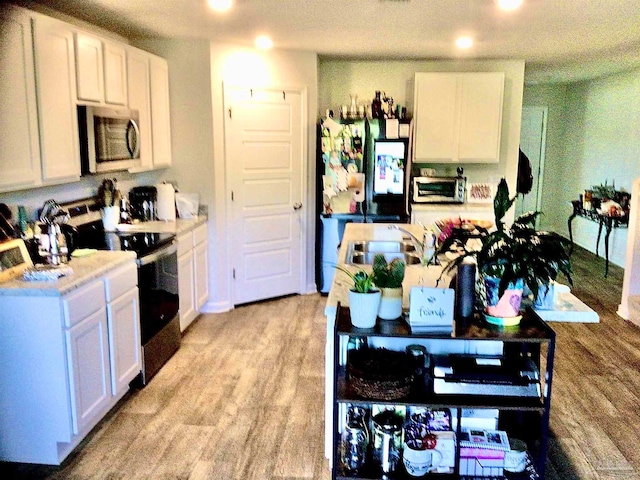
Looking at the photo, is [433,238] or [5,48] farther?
[433,238]

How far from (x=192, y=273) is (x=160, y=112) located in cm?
133

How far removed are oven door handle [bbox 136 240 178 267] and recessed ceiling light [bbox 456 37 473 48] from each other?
2.80 metres

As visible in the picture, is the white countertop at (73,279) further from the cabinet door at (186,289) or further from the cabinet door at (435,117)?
the cabinet door at (435,117)

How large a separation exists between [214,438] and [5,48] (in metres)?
2.20

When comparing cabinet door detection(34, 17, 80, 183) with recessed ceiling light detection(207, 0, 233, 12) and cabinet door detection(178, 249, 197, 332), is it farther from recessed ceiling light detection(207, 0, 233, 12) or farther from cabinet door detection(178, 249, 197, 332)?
cabinet door detection(178, 249, 197, 332)

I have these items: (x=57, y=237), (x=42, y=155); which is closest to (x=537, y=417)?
(x=57, y=237)

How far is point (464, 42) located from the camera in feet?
15.2

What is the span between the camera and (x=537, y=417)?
2529 mm

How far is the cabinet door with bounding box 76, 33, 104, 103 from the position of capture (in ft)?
10.6

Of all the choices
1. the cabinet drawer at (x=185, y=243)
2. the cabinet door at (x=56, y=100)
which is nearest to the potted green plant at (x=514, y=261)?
the cabinet door at (x=56, y=100)

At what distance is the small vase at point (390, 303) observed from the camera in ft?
7.19

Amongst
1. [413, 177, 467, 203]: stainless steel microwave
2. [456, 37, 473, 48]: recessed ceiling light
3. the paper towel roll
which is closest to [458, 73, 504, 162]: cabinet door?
[413, 177, 467, 203]: stainless steel microwave

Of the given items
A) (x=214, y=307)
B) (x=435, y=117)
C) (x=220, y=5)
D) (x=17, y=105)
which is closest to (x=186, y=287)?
(x=214, y=307)

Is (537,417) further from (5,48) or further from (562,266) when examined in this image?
(5,48)
